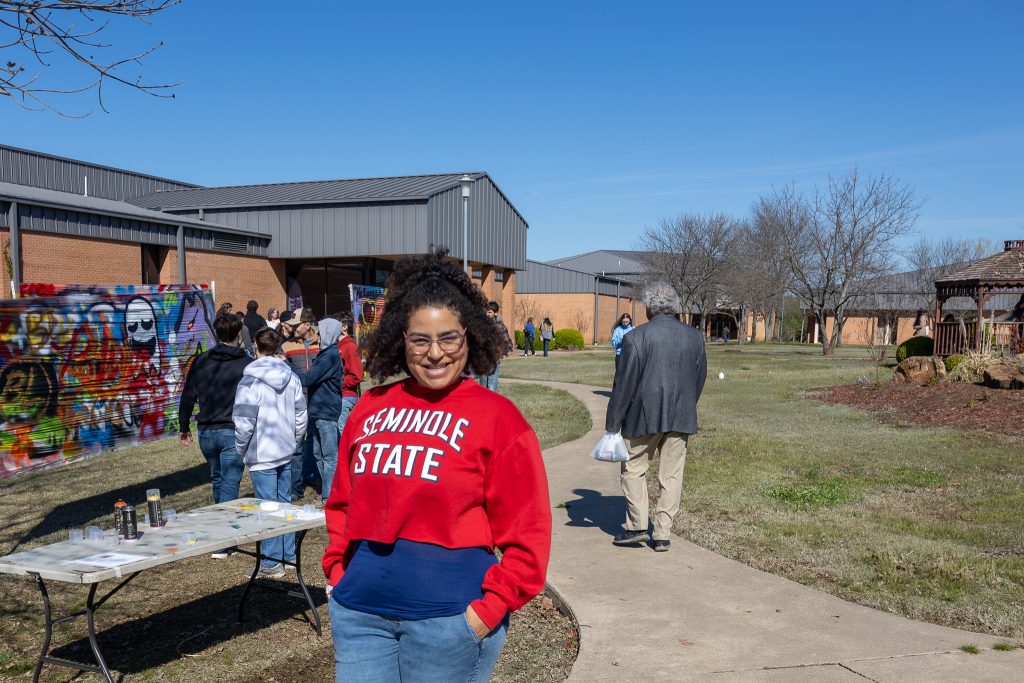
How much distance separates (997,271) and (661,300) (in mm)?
22182

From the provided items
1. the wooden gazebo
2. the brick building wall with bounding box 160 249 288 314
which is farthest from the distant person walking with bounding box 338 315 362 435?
the brick building wall with bounding box 160 249 288 314

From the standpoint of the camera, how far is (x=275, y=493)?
19.7 ft

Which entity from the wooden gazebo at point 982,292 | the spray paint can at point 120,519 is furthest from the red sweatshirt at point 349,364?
the wooden gazebo at point 982,292

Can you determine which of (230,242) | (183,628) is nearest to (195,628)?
(183,628)

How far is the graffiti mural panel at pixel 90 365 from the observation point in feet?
23.5

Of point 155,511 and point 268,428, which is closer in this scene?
point 155,511

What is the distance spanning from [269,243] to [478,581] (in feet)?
96.9

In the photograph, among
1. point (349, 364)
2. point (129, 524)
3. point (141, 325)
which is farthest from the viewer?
point (141, 325)

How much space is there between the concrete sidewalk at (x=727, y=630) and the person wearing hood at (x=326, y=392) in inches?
99.7

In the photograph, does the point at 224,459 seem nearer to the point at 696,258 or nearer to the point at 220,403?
the point at 220,403

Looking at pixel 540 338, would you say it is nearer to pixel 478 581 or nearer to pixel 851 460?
pixel 851 460

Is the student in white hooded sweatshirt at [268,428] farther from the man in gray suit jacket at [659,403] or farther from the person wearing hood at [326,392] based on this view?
the man in gray suit jacket at [659,403]

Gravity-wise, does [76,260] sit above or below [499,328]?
above

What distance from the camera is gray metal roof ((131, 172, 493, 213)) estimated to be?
30.3m
